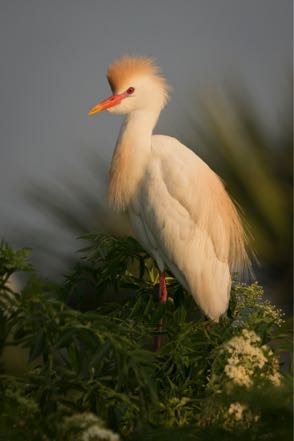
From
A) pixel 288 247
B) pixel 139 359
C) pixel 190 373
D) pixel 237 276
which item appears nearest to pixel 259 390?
pixel 139 359

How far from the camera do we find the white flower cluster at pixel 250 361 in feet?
6.07

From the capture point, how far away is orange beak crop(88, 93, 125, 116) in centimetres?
345

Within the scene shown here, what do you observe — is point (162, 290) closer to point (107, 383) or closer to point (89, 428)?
point (107, 383)

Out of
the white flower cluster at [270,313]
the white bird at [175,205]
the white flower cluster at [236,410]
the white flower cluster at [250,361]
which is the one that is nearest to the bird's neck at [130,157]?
the white bird at [175,205]

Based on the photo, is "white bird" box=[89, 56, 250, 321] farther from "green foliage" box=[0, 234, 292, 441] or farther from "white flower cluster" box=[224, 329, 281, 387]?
"white flower cluster" box=[224, 329, 281, 387]

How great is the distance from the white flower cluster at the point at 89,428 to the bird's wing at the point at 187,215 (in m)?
1.74

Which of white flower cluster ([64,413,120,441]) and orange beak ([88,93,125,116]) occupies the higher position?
orange beak ([88,93,125,116])

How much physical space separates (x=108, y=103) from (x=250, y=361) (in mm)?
1788

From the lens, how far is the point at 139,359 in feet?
5.85

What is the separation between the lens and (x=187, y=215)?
345 cm

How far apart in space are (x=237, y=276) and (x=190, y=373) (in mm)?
981

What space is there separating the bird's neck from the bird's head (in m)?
0.04

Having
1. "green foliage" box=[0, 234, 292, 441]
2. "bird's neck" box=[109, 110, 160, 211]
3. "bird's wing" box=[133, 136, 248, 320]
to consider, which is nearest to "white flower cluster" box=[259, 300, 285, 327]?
"green foliage" box=[0, 234, 292, 441]

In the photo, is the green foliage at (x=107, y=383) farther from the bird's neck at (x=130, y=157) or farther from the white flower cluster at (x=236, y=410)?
the bird's neck at (x=130, y=157)
